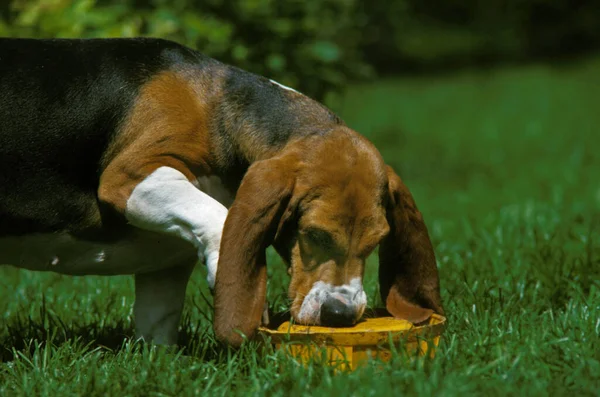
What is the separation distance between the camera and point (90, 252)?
13.1ft

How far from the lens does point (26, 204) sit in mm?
3871

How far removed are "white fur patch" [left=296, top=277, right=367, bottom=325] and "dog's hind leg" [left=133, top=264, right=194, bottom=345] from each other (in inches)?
34.7

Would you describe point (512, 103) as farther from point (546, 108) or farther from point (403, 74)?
point (403, 74)

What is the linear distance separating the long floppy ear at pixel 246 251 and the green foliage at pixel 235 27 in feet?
8.56

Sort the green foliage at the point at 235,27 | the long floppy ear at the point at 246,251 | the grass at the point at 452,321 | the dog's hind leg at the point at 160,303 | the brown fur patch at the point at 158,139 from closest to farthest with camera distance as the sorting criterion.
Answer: the grass at the point at 452,321
the long floppy ear at the point at 246,251
the brown fur patch at the point at 158,139
the dog's hind leg at the point at 160,303
the green foliage at the point at 235,27

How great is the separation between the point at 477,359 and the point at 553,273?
154 cm

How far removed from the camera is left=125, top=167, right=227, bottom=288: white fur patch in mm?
3594

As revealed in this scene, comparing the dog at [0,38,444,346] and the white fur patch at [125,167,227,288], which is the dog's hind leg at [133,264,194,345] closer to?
the dog at [0,38,444,346]

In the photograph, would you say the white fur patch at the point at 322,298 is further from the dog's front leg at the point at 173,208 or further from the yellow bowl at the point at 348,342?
the dog's front leg at the point at 173,208

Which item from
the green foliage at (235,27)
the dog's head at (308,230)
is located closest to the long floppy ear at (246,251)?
the dog's head at (308,230)

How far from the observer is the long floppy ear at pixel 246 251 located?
348 centimetres

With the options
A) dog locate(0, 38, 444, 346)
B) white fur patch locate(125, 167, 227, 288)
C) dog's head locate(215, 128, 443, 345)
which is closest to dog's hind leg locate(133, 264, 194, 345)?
dog locate(0, 38, 444, 346)

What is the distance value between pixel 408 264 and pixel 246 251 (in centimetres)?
82

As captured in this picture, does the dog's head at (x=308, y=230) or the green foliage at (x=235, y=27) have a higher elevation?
the green foliage at (x=235, y=27)
